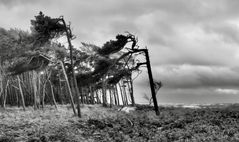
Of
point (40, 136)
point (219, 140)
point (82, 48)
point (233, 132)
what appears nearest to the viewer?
point (219, 140)

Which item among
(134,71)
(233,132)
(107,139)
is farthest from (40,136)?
(134,71)

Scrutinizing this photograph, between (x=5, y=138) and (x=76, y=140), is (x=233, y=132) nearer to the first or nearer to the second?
(x=76, y=140)

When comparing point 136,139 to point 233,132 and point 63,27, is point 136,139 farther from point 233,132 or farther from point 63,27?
point 63,27

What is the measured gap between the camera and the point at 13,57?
28.8 metres

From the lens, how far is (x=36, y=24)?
21.7 meters

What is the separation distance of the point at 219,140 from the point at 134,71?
11.4m

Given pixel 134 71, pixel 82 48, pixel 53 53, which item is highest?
pixel 82 48

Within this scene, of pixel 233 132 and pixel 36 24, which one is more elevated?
pixel 36 24

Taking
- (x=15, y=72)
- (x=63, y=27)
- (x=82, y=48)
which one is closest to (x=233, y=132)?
(x=63, y=27)

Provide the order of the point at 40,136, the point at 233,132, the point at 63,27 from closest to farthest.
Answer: the point at 233,132 < the point at 40,136 < the point at 63,27

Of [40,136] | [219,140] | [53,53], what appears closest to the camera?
[219,140]

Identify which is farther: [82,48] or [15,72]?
[82,48]

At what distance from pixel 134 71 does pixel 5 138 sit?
1125 cm

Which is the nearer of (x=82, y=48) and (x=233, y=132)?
(x=233, y=132)
